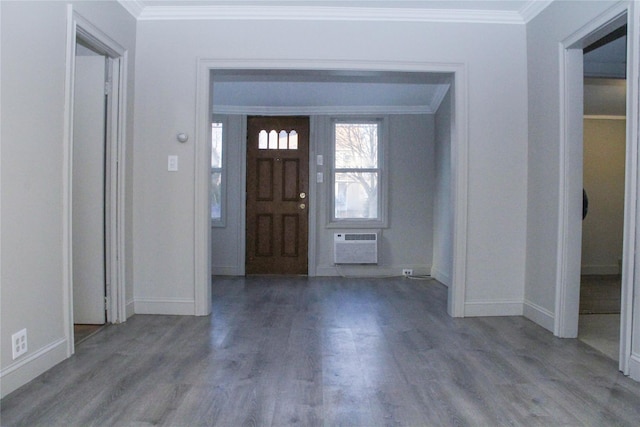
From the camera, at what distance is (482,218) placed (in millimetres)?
3545

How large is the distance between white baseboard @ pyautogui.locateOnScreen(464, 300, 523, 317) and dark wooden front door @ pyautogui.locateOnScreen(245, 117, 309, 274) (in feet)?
8.56

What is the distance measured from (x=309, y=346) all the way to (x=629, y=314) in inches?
70.9

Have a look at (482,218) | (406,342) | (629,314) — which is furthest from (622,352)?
(482,218)

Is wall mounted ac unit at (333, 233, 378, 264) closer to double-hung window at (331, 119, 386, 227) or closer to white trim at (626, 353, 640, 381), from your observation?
double-hung window at (331, 119, 386, 227)

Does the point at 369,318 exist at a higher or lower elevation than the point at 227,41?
lower

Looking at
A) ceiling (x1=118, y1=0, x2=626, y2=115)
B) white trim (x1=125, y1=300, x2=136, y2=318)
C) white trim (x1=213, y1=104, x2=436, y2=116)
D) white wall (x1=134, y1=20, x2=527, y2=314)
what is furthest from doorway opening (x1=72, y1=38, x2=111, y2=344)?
white trim (x1=213, y1=104, x2=436, y2=116)

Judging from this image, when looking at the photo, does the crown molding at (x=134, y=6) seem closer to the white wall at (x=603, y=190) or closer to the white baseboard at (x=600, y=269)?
the white wall at (x=603, y=190)

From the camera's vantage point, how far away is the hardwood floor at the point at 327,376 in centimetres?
186

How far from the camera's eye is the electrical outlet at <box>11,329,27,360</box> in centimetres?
209

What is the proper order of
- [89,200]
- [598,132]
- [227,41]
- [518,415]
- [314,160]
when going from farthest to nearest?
[598,132], [314,160], [227,41], [89,200], [518,415]

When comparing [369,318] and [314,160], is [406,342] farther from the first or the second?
[314,160]

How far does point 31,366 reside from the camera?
2201mm

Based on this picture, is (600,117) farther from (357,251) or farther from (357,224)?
(357,251)

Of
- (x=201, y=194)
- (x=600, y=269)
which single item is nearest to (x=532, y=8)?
(x=201, y=194)
